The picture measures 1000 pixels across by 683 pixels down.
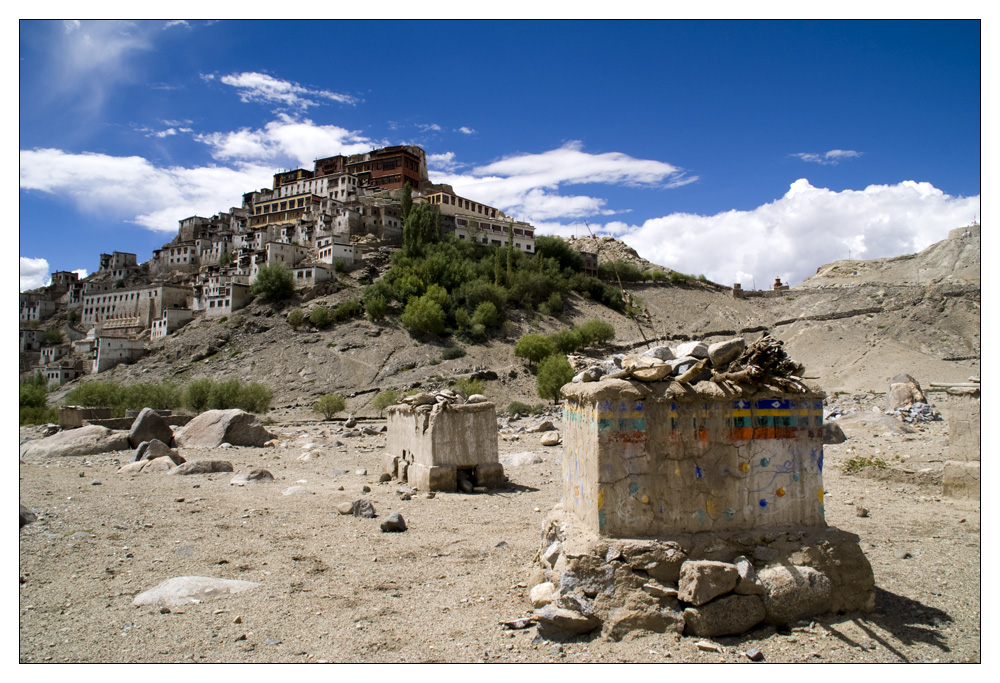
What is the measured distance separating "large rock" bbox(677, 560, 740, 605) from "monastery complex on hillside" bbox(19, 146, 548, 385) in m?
58.3

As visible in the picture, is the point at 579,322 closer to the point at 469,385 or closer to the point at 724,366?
the point at 469,385

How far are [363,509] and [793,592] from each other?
20.7ft

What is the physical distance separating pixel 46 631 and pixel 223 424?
14930 mm

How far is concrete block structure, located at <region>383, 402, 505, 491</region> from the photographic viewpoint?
11453 millimetres

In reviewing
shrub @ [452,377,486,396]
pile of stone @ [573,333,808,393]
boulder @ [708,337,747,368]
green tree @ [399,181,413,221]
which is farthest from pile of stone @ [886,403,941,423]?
green tree @ [399,181,413,221]

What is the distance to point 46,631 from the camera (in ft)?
15.4

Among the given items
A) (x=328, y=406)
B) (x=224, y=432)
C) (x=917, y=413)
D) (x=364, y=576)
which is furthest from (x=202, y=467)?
(x=328, y=406)

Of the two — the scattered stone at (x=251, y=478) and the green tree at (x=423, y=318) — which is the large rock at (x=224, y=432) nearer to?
the scattered stone at (x=251, y=478)

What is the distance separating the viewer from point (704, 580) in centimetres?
462

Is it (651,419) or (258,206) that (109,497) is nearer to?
(651,419)

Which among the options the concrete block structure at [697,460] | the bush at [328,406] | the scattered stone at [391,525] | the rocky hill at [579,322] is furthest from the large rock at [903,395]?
the bush at [328,406]

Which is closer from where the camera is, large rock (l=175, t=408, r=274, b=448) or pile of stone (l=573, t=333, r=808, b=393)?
pile of stone (l=573, t=333, r=808, b=393)

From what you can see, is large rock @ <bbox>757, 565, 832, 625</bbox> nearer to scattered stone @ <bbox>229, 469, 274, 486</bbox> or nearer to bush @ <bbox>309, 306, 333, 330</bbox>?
scattered stone @ <bbox>229, 469, 274, 486</bbox>

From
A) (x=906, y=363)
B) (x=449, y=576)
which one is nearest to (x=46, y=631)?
(x=449, y=576)
